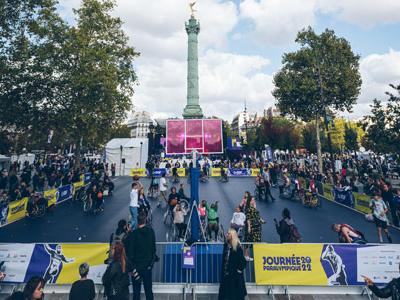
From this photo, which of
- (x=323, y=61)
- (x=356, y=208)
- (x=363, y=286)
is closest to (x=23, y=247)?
(x=363, y=286)

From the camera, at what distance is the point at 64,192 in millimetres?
16797

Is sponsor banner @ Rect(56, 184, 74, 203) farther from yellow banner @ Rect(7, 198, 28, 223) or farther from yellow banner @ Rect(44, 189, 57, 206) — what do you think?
yellow banner @ Rect(7, 198, 28, 223)

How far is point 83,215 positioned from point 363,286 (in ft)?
41.5

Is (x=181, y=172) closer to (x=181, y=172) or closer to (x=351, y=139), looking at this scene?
(x=181, y=172)

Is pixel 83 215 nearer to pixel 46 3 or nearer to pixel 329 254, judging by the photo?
pixel 329 254

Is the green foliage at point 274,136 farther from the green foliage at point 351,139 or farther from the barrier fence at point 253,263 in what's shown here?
the barrier fence at point 253,263

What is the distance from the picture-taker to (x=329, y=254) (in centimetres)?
611

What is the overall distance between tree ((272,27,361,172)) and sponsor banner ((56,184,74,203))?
26.2 meters

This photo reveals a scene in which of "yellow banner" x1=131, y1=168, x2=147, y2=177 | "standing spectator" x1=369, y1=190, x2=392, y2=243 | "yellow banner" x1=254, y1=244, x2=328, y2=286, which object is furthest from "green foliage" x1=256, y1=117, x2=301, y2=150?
"yellow banner" x1=254, y1=244, x2=328, y2=286

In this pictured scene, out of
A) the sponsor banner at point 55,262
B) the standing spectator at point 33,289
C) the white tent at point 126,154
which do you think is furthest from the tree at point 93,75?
the standing spectator at point 33,289

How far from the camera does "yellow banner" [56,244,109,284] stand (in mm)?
6277

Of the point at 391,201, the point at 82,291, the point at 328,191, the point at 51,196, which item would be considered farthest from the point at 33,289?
the point at 328,191

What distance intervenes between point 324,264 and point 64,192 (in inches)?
643

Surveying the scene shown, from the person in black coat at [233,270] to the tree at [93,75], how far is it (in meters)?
19.7
